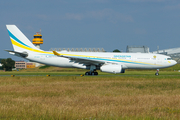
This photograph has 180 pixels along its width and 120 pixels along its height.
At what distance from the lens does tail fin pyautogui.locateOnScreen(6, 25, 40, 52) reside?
123 ft

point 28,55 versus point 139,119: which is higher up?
point 28,55

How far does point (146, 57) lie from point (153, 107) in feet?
90.0

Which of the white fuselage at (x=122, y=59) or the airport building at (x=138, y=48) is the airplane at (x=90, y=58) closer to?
the white fuselage at (x=122, y=59)

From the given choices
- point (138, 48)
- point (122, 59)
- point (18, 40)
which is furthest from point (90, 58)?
point (138, 48)

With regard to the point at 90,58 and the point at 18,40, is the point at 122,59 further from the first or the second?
the point at 18,40

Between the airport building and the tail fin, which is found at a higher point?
the airport building

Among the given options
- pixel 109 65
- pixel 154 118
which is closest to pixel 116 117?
pixel 154 118

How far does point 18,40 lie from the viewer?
123 feet

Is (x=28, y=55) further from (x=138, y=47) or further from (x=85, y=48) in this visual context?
(x=138, y=47)

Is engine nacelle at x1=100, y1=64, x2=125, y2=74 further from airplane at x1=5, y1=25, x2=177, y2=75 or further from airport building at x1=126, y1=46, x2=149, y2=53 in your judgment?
airport building at x1=126, y1=46, x2=149, y2=53

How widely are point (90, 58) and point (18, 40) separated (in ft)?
40.3

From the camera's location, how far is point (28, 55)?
37.3 meters

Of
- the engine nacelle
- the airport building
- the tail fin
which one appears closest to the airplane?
the tail fin

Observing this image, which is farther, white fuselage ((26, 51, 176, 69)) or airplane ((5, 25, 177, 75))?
white fuselage ((26, 51, 176, 69))
